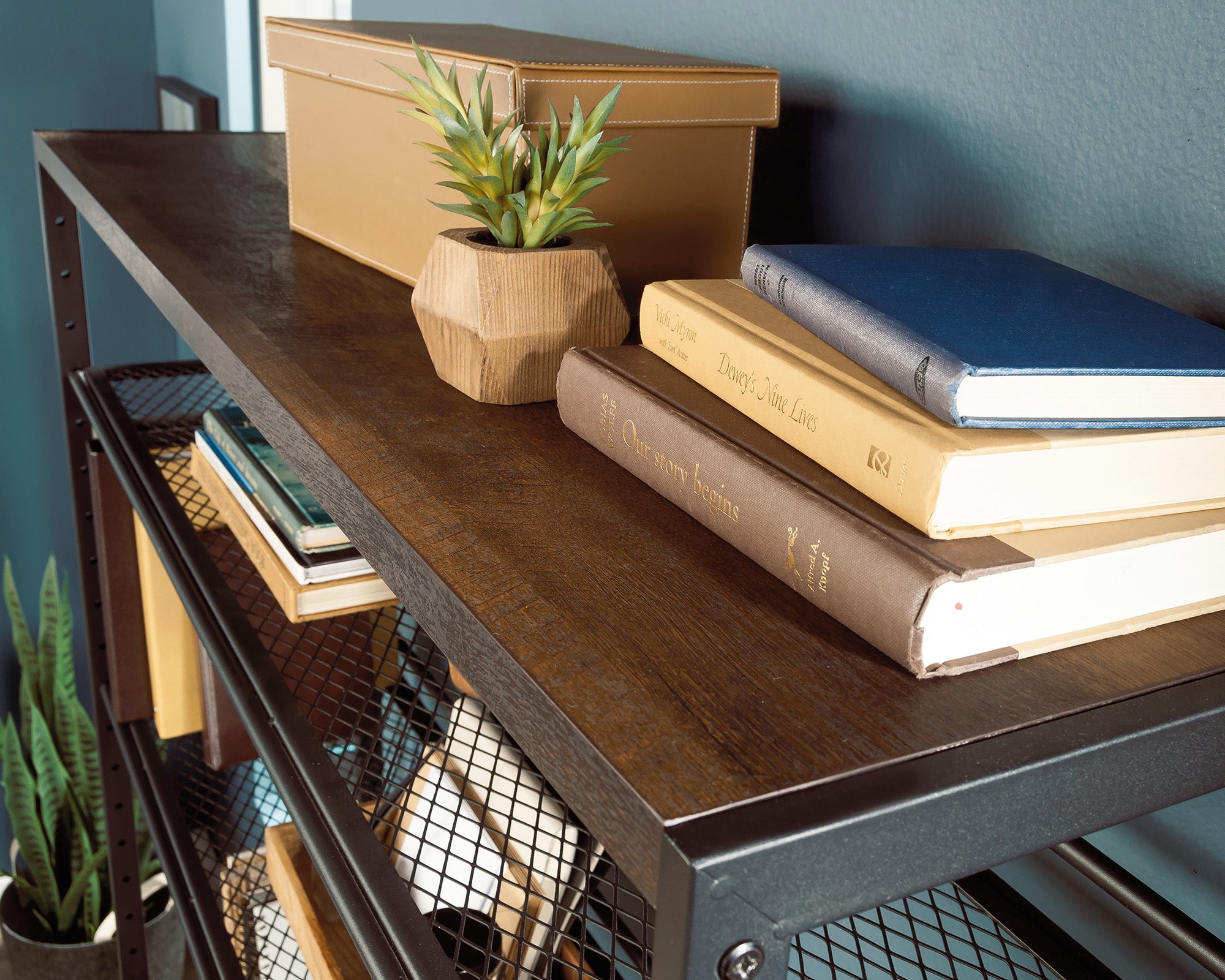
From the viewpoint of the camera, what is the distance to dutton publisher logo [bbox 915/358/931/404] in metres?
0.30

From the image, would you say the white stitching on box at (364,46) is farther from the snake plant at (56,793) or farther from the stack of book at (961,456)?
the snake plant at (56,793)

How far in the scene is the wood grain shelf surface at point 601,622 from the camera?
9.9 inches

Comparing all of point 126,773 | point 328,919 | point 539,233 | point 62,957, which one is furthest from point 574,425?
point 62,957

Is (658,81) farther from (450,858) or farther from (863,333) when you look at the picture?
(450,858)

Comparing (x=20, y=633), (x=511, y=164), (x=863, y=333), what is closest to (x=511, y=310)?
(x=511, y=164)

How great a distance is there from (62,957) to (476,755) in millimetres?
1382

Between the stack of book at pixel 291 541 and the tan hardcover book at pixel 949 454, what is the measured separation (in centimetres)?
38

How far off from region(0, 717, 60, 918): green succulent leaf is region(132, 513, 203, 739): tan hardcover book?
0.77m

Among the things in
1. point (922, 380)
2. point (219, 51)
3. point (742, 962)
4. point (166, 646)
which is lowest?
point (166, 646)

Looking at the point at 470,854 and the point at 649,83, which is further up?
the point at 649,83

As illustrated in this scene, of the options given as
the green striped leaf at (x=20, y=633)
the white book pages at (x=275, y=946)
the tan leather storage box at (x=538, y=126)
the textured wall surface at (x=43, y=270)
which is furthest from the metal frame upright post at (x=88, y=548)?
the textured wall surface at (x=43, y=270)

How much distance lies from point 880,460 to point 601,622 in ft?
0.32

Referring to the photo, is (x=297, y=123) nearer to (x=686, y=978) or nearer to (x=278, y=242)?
(x=278, y=242)

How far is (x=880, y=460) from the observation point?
0.99 feet
